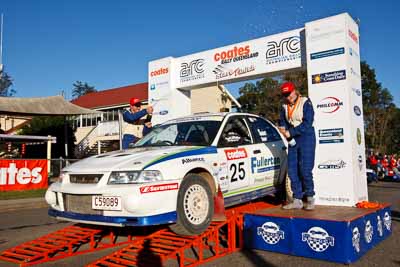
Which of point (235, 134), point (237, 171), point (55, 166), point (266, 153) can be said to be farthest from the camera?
point (55, 166)

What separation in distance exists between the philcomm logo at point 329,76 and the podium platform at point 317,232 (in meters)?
2.45

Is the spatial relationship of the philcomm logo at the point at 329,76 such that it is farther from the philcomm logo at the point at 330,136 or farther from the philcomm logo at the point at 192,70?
the philcomm logo at the point at 192,70

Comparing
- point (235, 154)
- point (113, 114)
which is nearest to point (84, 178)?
point (235, 154)

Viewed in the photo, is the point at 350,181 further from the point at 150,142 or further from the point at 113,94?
the point at 113,94

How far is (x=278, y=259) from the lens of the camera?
14.8ft

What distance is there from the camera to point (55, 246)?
188 inches

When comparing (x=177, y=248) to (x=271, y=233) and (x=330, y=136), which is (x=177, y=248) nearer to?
(x=271, y=233)

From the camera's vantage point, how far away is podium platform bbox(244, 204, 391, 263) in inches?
167

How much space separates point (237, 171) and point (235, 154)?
253 mm

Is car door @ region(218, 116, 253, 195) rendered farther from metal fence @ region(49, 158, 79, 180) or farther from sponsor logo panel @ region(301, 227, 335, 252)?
metal fence @ region(49, 158, 79, 180)

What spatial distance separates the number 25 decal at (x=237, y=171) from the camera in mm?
5238

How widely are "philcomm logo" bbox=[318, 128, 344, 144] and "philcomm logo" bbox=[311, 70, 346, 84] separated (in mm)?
916

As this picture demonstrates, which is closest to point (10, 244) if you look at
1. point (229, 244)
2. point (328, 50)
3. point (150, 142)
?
point (150, 142)

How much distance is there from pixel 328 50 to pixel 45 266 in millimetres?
5766
